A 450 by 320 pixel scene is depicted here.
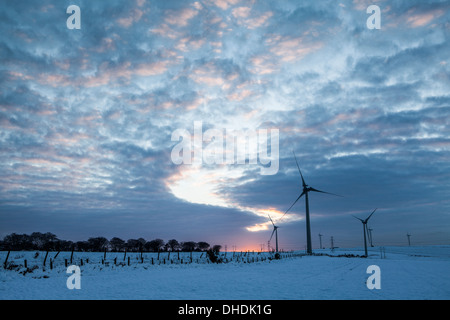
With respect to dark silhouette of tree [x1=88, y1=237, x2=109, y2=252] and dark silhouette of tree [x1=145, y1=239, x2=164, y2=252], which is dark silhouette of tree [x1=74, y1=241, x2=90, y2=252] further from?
dark silhouette of tree [x1=145, y1=239, x2=164, y2=252]

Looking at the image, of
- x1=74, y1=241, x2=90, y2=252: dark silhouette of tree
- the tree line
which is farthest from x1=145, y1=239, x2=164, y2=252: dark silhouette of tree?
x1=74, y1=241, x2=90, y2=252: dark silhouette of tree

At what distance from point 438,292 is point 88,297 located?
23068 millimetres

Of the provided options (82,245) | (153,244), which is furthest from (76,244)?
(153,244)

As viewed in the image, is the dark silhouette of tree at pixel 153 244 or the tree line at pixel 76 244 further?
the dark silhouette of tree at pixel 153 244

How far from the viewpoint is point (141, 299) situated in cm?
1823

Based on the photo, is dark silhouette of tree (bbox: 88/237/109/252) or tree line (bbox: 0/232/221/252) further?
dark silhouette of tree (bbox: 88/237/109/252)

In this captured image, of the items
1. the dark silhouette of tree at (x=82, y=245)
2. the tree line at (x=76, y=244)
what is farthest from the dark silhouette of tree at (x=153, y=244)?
the dark silhouette of tree at (x=82, y=245)

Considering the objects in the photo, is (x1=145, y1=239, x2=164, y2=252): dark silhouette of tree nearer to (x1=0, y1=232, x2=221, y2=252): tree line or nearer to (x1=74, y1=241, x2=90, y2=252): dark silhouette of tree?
(x1=0, y1=232, x2=221, y2=252): tree line

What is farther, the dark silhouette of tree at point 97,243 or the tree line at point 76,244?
the dark silhouette of tree at point 97,243

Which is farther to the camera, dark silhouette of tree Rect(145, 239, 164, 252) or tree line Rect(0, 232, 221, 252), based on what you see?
dark silhouette of tree Rect(145, 239, 164, 252)

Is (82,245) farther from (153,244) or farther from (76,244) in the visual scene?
(153,244)

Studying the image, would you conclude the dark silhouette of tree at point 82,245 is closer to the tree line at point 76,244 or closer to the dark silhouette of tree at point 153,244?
the tree line at point 76,244

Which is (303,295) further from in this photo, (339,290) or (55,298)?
(55,298)
